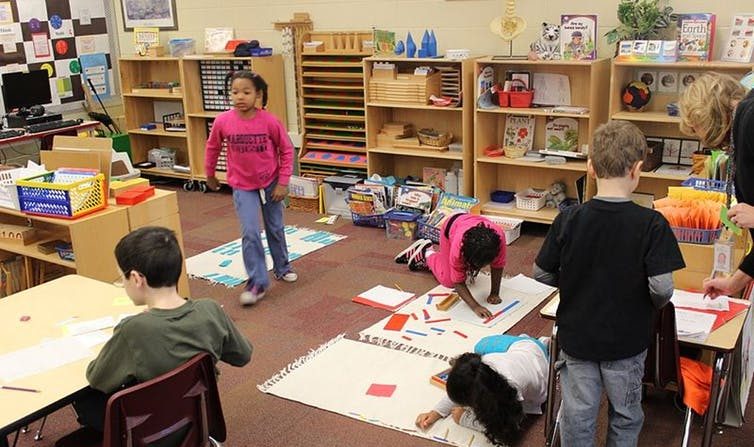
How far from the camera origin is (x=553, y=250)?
2.12m

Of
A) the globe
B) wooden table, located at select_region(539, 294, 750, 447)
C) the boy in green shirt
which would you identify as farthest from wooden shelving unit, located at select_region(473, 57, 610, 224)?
the boy in green shirt

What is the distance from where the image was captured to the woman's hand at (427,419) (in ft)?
9.24

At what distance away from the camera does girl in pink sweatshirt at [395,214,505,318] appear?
362 cm

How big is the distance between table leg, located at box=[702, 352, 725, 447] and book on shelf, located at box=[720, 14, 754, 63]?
2697 millimetres

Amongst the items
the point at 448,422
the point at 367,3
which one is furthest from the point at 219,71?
the point at 448,422

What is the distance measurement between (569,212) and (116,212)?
2452 millimetres

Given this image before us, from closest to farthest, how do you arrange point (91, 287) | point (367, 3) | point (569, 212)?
point (569, 212) < point (91, 287) < point (367, 3)

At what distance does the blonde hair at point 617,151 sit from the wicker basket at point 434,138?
3494 millimetres

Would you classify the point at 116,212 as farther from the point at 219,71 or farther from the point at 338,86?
the point at 219,71

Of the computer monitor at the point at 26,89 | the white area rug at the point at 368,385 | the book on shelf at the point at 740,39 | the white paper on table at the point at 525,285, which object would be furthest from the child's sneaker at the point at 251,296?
the computer monitor at the point at 26,89

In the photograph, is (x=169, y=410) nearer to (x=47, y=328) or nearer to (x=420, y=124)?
(x=47, y=328)

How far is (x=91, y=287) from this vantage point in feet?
8.66

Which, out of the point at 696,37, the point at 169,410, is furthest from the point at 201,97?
the point at 169,410

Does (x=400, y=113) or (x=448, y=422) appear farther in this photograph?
(x=400, y=113)
